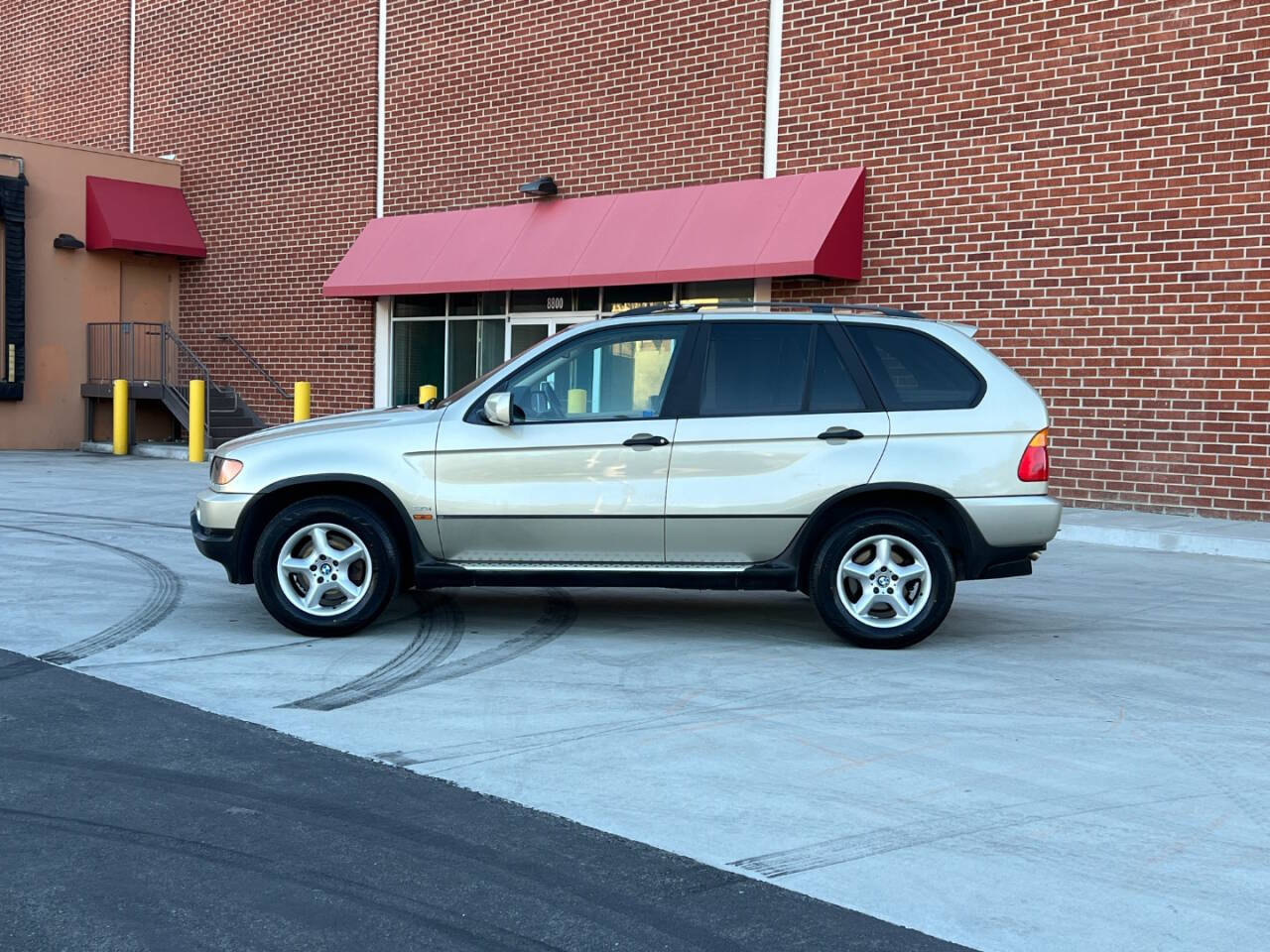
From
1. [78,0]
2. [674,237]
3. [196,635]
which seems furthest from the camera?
[78,0]

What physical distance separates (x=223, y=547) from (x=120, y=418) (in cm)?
1787

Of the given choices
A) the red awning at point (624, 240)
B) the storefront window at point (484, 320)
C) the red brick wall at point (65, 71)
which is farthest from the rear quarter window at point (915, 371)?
the red brick wall at point (65, 71)

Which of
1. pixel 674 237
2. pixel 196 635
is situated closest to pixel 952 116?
pixel 674 237

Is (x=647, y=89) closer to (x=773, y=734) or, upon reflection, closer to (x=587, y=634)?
(x=587, y=634)

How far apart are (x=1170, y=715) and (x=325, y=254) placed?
20.3 m

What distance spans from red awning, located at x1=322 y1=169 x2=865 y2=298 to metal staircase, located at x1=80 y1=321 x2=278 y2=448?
3546mm

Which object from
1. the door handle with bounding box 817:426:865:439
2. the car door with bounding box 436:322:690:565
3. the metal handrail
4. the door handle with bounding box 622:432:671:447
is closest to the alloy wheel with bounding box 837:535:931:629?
the door handle with bounding box 817:426:865:439

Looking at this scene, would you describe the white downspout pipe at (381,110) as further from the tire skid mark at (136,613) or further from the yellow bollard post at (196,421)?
the tire skid mark at (136,613)

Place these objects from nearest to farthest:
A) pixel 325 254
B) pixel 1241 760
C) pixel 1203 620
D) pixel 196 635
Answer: pixel 1241 760
pixel 196 635
pixel 1203 620
pixel 325 254

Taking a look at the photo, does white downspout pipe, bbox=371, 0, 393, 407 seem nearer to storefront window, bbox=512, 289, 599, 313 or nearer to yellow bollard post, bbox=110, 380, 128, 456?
storefront window, bbox=512, 289, 599, 313

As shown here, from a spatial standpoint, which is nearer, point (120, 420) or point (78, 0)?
point (120, 420)

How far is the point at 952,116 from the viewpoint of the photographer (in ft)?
55.0

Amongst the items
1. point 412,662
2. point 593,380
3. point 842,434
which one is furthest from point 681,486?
point 412,662

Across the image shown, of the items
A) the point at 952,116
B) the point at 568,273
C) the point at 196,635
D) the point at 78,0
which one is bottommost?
the point at 196,635
